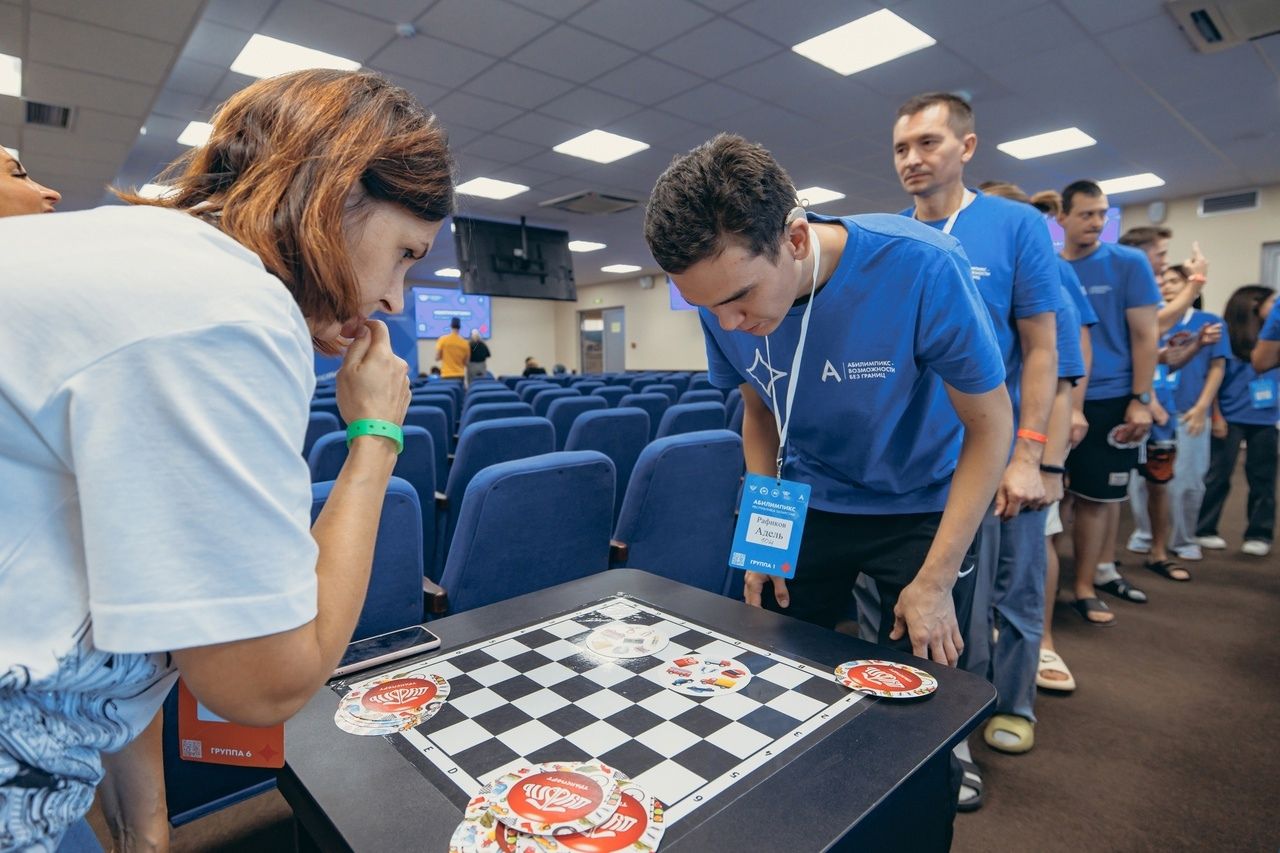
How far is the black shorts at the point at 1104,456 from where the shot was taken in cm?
263

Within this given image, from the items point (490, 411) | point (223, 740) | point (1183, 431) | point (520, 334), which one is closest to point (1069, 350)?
point (223, 740)

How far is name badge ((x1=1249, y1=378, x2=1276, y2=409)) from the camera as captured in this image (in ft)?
11.6

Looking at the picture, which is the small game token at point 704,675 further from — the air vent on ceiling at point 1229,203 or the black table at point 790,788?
the air vent on ceiling at point 1229,203

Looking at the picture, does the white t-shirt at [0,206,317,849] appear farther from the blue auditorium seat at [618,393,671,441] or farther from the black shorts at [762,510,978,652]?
the blue auditorium seat at [618,393,671,441]

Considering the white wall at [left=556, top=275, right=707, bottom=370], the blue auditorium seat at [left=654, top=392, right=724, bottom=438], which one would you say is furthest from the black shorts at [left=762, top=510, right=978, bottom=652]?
the white wall at [left=556, top=275, right=707, bottom=370]

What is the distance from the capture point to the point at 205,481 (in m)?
0.45

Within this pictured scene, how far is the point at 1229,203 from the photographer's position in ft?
24.9

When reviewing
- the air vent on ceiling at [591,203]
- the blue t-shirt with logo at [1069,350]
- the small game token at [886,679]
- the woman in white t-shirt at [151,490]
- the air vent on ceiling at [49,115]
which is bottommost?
the small game token at [886,679]

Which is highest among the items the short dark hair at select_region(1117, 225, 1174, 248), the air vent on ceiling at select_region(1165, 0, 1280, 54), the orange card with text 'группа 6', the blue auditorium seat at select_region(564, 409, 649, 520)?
the air vent on ceiling at select_region(1165, 0, 1280, 54)

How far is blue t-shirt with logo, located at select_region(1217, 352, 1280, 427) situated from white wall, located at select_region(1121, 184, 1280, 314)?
505cm

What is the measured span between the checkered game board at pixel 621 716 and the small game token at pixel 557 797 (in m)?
0.03

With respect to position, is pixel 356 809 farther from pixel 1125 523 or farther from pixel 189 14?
pixel 1125 523

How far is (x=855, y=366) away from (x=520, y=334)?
16.0 meters

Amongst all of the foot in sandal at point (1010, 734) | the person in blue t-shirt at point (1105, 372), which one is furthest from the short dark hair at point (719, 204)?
the person in blue t-shirt at point (1105, 372)
